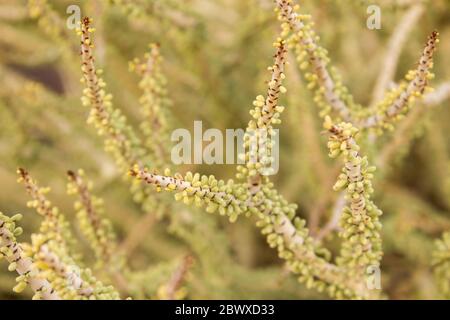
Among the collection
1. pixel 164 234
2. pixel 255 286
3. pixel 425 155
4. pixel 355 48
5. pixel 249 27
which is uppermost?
pixel 355 48

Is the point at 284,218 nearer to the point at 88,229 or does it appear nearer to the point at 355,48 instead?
the point at 88,229

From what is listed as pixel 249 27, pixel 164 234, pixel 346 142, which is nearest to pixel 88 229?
pixel 346 142

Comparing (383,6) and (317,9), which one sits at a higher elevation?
(317,9)

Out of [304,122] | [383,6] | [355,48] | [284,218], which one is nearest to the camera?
[284,218]

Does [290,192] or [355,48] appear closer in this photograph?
[290,192]

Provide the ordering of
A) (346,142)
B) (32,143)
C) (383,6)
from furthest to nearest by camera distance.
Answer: (32,143) < (383,6) < (346,142)

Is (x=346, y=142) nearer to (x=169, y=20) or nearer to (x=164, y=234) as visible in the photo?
(x=169, y=20)
